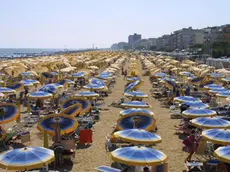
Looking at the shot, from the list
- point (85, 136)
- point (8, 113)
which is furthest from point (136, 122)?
point (8, 113)

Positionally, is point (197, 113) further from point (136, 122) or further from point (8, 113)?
point (8, 113)

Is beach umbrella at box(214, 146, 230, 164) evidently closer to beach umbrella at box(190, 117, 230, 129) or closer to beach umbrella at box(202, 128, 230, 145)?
beach umbrella at box(202, 128, 230, 145)

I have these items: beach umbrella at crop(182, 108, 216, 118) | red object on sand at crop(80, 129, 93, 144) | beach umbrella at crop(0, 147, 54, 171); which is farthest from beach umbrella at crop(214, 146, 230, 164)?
red object on sand at crop(80, 129, 93, 144)

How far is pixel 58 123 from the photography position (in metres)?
9.84

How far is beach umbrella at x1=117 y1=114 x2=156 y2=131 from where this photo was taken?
408 inches

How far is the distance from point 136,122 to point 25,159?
14.6ft

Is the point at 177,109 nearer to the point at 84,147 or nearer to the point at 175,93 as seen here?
the point at 175,93

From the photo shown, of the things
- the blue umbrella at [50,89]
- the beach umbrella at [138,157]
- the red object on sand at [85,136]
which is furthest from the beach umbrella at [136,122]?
the blue umbrella at [50,89]

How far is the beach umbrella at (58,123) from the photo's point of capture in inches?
386

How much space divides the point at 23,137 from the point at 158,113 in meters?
7.83

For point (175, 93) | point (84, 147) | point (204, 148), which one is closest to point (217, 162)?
point (204, 148)

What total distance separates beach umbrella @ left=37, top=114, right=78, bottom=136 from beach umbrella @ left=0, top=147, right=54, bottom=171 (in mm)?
2703

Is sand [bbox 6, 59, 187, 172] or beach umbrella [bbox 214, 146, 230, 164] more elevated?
beach umbrella [bbox 214, 146, 230, 164]

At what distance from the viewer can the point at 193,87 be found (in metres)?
24.5
